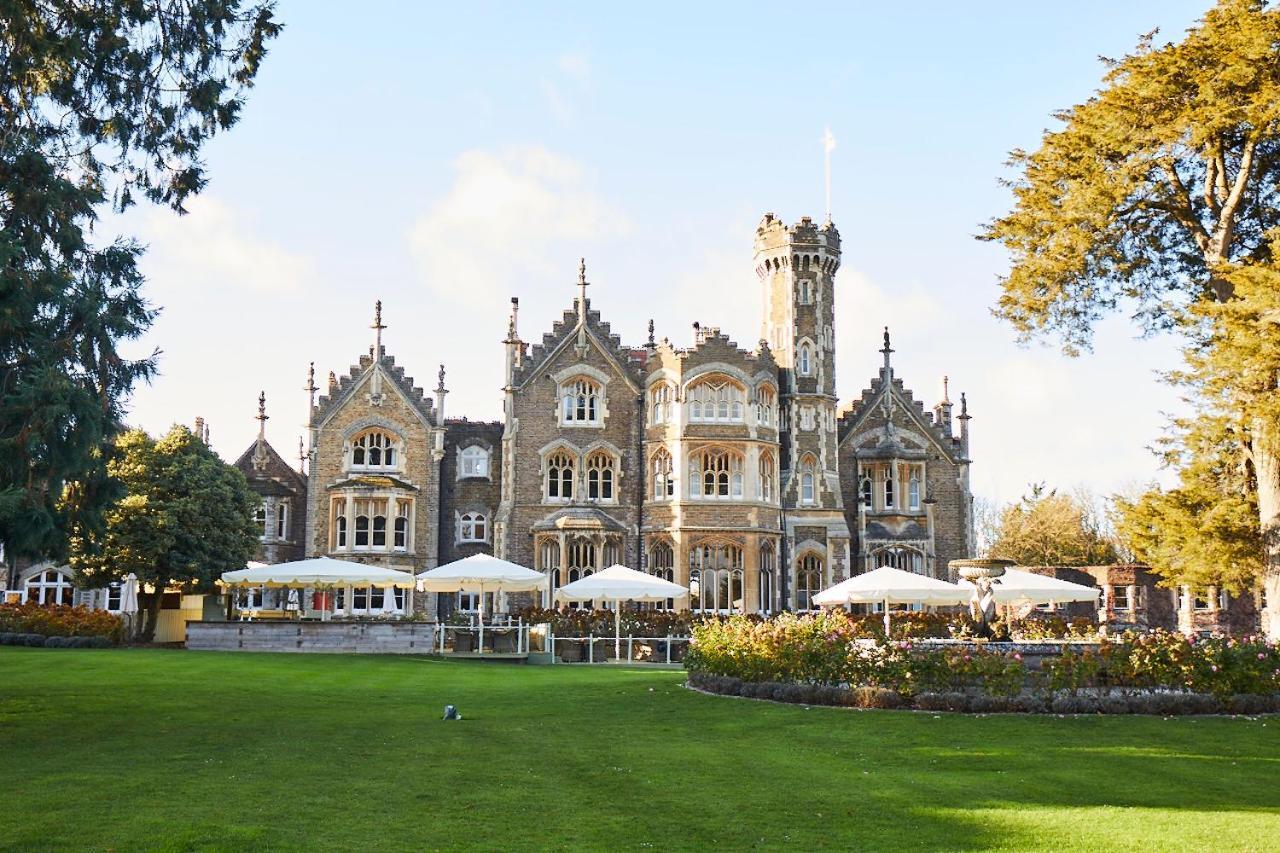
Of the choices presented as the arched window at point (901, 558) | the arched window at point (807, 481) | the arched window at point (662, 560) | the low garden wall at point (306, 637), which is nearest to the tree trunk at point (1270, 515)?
the low garden wall at point (306, 637)

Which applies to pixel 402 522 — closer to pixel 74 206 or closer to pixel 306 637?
pixel 306 637

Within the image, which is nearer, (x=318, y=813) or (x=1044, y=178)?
(x=318, y=813)

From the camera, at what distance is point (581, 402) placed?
47.7 metres

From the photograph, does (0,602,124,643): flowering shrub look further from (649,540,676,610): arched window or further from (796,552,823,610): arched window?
(796,552,823,610): arched window

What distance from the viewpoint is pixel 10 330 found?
14516mm

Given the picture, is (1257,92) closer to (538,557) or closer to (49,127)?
(49,127)

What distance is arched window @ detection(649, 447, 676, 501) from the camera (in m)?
46.2

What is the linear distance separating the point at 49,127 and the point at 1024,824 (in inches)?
581

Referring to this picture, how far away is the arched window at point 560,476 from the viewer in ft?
155

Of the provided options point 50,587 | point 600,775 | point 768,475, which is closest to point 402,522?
point 768,475

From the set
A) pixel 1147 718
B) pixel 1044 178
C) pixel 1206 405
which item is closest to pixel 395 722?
pixel 1147 718

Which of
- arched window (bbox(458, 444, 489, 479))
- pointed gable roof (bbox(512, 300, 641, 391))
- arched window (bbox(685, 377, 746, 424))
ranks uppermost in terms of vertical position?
pointed gable roof (bbox(512, 300, 641, 391))

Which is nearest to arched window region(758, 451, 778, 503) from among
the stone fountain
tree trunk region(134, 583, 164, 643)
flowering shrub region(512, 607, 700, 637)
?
flowering shrub region(512, 607, 700, 637)

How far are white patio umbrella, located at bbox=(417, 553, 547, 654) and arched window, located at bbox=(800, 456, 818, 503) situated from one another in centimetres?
1528
